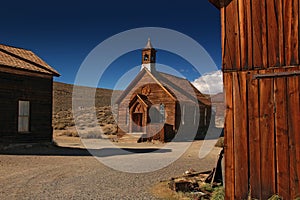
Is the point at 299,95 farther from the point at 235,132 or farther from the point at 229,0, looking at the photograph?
the point at 229,0

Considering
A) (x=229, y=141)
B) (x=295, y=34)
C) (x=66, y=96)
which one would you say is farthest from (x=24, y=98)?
(x=66, y=96)

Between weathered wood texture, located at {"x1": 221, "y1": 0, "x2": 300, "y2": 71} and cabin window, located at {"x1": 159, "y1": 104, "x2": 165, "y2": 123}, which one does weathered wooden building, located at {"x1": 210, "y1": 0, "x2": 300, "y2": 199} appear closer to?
weathered wood texture, located at {"x1": 221, "y1": 0, "x2": 300, "y2": 71}

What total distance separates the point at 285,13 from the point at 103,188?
19.0ft

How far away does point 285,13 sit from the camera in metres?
5.24

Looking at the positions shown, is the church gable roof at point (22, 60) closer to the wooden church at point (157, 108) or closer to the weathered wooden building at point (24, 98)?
the weathered wooden building at point (24, 98)

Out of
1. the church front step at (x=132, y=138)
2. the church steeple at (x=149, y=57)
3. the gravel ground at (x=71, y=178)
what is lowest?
the gravel ground at (x=71, y=178)

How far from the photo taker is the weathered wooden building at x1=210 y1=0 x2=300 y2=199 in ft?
16.8

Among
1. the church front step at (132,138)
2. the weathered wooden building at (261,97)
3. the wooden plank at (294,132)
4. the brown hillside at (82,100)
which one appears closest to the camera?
the wooden plank at (294,132)

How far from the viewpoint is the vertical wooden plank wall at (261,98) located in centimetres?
513

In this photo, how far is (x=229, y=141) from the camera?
5641 mm

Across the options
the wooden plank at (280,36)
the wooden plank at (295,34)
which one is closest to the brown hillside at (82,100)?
the wooden plank at (280,36)

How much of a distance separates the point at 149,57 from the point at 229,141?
78.0ft

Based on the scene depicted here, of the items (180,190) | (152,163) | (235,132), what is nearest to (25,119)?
(152,163)

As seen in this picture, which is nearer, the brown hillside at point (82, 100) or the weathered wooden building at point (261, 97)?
the weathered wooden building at point (261, 97)
